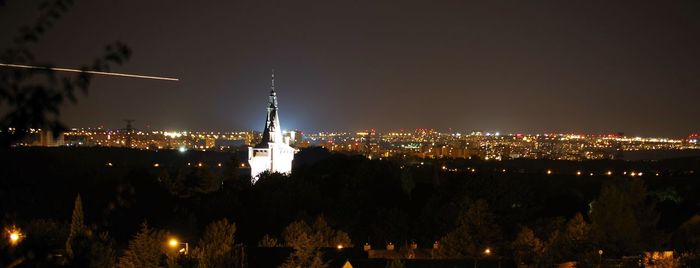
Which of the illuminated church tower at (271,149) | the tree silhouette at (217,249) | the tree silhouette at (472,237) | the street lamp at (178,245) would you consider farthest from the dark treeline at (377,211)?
the illuminated church tower at (271,149)

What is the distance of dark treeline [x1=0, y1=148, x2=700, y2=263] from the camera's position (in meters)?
36.4

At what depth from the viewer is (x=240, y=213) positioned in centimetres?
4650

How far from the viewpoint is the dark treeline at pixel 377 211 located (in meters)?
36.4

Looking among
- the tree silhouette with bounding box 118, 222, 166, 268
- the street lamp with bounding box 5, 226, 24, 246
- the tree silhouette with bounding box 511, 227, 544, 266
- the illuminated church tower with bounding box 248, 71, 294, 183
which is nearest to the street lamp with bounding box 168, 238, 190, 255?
the tree silhouette with bounding box 118, 222, 166, 268

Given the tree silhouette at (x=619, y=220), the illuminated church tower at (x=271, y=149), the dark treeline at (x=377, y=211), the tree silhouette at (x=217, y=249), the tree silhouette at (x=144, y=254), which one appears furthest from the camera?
the illuminated church tower at (x=271, y=149)

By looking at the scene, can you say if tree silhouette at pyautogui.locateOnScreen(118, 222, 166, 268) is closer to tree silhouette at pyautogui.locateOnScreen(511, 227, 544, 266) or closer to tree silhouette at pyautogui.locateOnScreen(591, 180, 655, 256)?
tree silhouette at pyautogui.locateOnScreen(511, 227, 544, 266)

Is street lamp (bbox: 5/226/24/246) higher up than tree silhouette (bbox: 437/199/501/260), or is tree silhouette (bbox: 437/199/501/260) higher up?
street lamp (bbox: 5/226/24/246)

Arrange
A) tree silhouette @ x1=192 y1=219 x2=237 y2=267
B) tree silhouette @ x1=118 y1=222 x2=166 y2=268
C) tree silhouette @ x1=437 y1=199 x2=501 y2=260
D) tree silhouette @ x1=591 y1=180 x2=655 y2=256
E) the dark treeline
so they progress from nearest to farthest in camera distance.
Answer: tree silhouette @ x1=192 y1=219 x2=237 y2=267
tree silhouette @ x1=118 y1=222 x2=166 y2=268
tree silhouette @ x1=437 y1=199 x2=501 y2=260
the dark treeline
tree silhouette @ x1=591 y1=180 x2=655 y2=256

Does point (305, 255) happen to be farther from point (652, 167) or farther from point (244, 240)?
point (652, 167)

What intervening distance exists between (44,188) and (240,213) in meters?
25.9

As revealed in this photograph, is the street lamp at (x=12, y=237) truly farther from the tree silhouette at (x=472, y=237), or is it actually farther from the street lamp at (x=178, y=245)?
the tree silhouette at (x=472, y=237)

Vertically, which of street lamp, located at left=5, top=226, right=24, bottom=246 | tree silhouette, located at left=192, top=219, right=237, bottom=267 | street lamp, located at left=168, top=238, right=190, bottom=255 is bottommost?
street lamp, located at left=168, top=238, right=190, bottom=255

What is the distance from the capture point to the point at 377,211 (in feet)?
166

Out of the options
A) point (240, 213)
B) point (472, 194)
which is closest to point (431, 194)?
point (472, 194)
